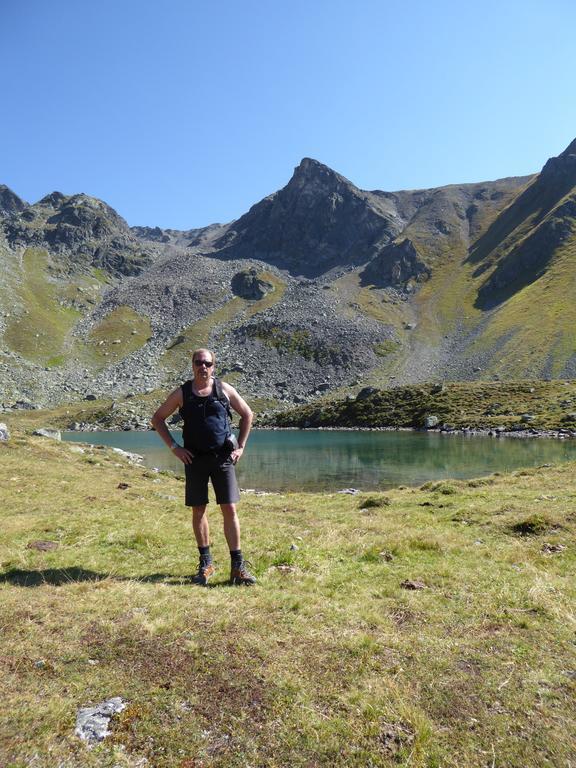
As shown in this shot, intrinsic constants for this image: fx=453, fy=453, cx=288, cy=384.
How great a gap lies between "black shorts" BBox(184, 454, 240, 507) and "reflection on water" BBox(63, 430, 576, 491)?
2728 cm

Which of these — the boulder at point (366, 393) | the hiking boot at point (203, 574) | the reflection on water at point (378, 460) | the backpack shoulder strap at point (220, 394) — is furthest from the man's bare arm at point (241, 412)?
the boulder at point (366, 393)

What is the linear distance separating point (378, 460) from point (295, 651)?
1818 inches

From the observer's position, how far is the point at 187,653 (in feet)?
18.2

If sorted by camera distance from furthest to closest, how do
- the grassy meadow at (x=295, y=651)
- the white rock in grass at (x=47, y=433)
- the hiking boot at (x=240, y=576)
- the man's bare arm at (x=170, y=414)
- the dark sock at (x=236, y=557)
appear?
the white rock in grass at (x=47, y=433)
the man's bare arm at (x=170, y=414)
the dark sock at (x=236, y=557)
the hiking boot at (x=240, y=576)
the grassy meadow at (x=295, y=651)

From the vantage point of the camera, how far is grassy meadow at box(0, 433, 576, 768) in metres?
4.14

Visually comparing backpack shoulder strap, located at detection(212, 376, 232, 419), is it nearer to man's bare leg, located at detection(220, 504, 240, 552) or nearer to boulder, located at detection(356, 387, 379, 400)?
man's bare leg, located at detection(220, 504, 240, 552)

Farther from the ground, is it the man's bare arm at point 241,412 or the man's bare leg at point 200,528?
the man's bare arm at point 241,412

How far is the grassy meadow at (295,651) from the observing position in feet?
13.6

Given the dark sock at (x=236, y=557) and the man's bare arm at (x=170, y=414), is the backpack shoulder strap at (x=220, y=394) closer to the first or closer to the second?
the man's bare arm at (x=170, y=414)

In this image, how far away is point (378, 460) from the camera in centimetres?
5050

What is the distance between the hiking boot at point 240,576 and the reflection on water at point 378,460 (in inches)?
1073

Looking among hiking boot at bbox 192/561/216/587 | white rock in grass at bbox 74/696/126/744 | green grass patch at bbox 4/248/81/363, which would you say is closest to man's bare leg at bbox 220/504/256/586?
hiking boot at bbox 192/561/216/587

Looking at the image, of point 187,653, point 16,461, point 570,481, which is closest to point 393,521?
point 187,653

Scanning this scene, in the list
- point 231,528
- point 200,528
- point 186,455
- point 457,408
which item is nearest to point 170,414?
point 186,455
